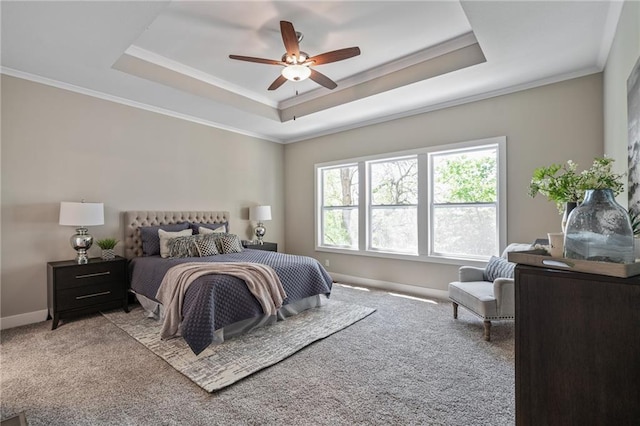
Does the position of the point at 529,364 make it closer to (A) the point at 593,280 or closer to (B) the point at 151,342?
(A) the point at 593,280

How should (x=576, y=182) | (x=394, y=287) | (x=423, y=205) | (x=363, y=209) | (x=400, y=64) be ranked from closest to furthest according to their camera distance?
1. (x=576, y=182)
2. (x=400, y=64)
3. (x=423, y=205)
4. (x=394, y=287)
5. (x=363, y=209)

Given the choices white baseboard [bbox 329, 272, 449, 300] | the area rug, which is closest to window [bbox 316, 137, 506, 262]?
white baseboard [bbox 329, 272, 449, 300]

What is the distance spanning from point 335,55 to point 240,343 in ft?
9.24

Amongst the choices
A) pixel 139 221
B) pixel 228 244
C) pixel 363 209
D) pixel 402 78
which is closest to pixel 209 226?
pixel 228 244

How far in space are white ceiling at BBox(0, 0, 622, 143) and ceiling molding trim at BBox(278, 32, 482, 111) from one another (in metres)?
0.01

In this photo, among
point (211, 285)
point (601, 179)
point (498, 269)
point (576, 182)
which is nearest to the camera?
point (601, 179)

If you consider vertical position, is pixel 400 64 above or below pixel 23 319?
above

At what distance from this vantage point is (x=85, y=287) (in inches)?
134

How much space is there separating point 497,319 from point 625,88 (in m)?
2.10

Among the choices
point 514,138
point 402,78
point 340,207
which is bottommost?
point 340,207

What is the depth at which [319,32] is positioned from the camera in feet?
9.93

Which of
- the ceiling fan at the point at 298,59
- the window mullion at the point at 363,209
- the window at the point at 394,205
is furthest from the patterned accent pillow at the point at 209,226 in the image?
the ceiling fan at the point at 298,59

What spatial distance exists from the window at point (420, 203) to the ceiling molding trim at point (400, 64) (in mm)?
1282

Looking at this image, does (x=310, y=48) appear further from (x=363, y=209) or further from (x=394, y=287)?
(x=394, y=287)
